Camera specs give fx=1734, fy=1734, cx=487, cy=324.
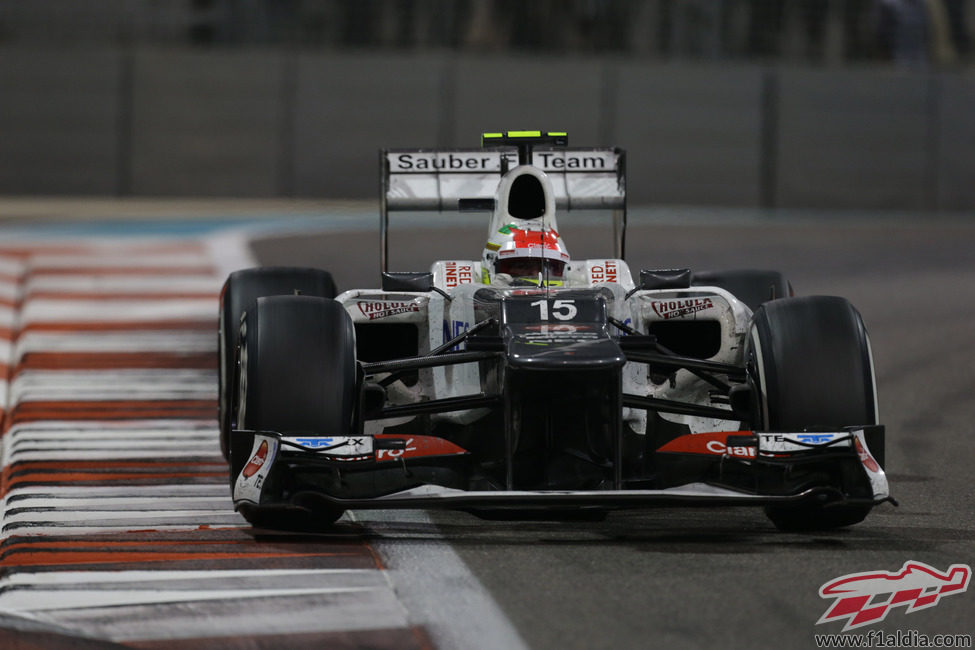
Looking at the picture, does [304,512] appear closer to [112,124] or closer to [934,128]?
[112,124]

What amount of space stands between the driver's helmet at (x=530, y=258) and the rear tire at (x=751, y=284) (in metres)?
1.32

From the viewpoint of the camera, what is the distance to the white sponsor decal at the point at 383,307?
25.5 ft

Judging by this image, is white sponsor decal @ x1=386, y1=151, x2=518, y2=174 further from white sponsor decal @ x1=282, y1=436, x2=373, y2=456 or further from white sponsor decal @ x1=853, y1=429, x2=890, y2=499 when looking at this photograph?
white sponsor decal @ x1=853, y1=429, x2=890, y2=499

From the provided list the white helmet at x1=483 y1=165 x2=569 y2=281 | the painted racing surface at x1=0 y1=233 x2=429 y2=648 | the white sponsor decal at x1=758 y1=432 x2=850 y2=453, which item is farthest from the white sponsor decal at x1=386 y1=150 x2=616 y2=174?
the white sponsor decal at x1=758 y1=432 x2=850 y2=453

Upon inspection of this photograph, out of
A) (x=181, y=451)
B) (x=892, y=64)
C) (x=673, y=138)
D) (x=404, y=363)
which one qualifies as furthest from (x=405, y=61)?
(x=404, y=363)

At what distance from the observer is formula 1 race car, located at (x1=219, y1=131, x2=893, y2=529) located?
6.59m

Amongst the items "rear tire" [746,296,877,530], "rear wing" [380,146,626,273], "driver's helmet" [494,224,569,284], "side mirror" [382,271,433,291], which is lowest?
"rear tire" [746,296,877,530]

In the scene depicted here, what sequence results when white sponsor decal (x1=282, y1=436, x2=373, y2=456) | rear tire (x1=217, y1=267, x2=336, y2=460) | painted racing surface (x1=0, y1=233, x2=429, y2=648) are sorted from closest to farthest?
painted racing surface (x1=0, y1=233, x2=429, y2=648) < white sponsor decal (x1=282, y1=436, x2=373, y2=456) < rear tire (x1=217, y1=267, x2=336, y2=460)

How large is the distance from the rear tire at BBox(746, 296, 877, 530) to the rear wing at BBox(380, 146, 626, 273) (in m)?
2.17

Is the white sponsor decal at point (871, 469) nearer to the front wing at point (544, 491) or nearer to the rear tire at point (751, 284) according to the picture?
the front wing at point (544, 491)

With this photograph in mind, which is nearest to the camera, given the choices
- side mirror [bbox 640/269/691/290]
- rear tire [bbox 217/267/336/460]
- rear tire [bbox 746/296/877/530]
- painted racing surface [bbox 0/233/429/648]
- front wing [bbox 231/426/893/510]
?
painted racing surface [bbox 0/233/429/648]

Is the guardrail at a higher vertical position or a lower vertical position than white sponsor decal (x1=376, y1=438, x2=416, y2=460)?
higher

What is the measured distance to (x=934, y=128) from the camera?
91.3 feet

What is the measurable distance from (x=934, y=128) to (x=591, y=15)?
586 centimetres
